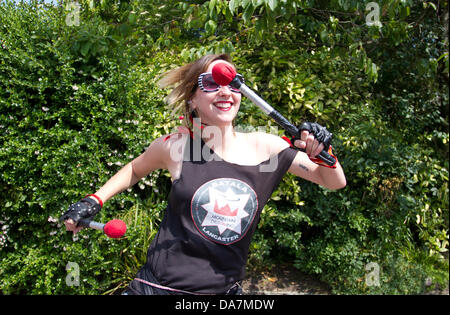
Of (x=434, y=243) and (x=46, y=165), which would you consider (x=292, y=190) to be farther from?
(x=46, y=165)

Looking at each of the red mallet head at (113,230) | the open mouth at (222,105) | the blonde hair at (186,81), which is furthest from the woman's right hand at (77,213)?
the open mouth at (222,105)

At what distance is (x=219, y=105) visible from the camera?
6.14ft

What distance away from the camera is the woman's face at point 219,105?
73.0 inches

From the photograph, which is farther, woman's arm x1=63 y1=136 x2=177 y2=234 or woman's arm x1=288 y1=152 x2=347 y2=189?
woman's arm x1=63 y1=136 x2=177 y2=234

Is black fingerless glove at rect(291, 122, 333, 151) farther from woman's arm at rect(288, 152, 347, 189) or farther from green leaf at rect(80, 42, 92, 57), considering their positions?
green leaf at rect(80, 42, 92, 57)

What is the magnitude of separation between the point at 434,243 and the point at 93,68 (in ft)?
13.9

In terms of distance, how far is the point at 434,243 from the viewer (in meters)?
4.34

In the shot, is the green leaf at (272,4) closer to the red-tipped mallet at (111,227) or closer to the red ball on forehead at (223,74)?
the red ball on forehead at (223,74)

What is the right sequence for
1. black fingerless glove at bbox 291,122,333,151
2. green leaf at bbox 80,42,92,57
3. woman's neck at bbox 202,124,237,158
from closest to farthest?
black fingerless glove at bbox 291,122,333,151, woman's neck at bbox 202,124,237,158, green leaf at bbox 80,42,92,57

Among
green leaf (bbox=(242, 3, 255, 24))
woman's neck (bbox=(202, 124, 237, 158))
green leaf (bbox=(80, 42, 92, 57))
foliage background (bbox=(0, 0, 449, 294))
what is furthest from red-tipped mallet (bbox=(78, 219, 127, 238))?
green leaf (bbox=(80, 42, 92, 57))

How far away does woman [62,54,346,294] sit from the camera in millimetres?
1773

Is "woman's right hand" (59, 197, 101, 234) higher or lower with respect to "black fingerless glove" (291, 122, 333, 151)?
lower

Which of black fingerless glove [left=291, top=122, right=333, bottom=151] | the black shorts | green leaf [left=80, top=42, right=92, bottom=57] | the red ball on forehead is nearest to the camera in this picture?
black fingerless glove [left=291, top=122, right=333, bottom=151]

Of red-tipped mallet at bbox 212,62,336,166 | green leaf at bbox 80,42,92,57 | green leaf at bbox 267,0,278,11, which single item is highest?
green leaf at bbox 267,0,278,11
